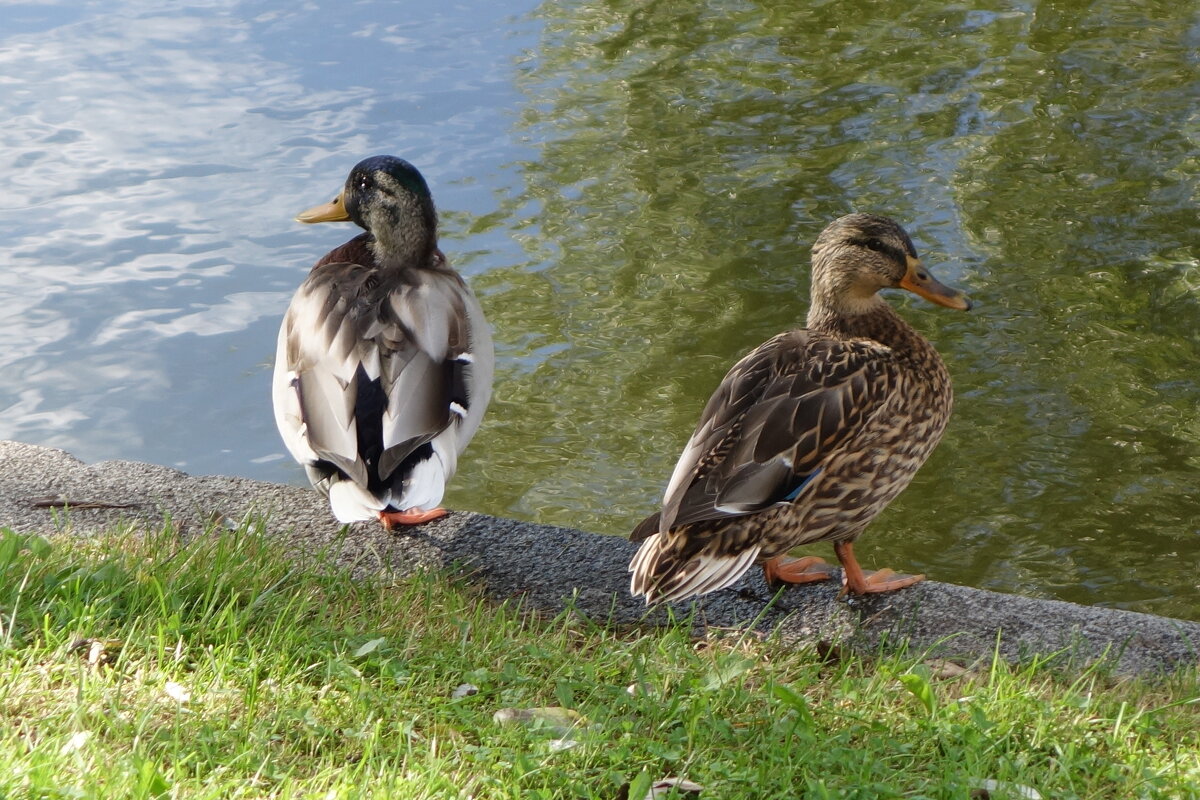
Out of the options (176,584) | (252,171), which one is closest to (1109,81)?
(252,171)

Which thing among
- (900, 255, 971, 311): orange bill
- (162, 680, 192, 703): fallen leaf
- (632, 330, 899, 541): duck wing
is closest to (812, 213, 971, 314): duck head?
(900, 255, 971, 311): orange bill

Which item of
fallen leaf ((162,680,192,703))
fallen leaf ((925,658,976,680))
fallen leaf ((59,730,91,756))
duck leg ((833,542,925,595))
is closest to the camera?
fallen leaf ((59,730,91,756))

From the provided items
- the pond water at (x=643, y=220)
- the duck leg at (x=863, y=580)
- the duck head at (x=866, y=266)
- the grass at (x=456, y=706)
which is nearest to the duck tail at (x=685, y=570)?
the grass at (x=456, y=706)

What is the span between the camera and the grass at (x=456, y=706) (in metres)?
2.56

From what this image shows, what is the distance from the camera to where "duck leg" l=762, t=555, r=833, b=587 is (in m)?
3.79

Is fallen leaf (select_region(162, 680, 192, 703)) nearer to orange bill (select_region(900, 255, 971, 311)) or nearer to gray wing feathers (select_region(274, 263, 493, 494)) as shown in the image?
gray wing feathers (select_region(274, 263, 493, 494))

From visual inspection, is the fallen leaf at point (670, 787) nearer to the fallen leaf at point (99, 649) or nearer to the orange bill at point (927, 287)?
the fallen leaf at point (99, 649)

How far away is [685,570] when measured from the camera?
3.44 metres

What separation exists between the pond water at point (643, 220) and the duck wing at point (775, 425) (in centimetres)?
149

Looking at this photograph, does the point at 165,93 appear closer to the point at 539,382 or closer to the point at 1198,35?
the point at 539,382

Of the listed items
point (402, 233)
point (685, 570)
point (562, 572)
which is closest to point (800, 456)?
point (685, 570)

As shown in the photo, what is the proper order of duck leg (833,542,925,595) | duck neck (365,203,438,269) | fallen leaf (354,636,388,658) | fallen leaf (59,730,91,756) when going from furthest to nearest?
duck neck (365,203,438,269)
duck leg (833,542,925,595)
fallen leaf (354,636,388,658)
fallen leaf (59,730,91,756)

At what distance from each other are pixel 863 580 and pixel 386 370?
1529 mm

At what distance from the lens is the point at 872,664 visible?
11.0 feet
